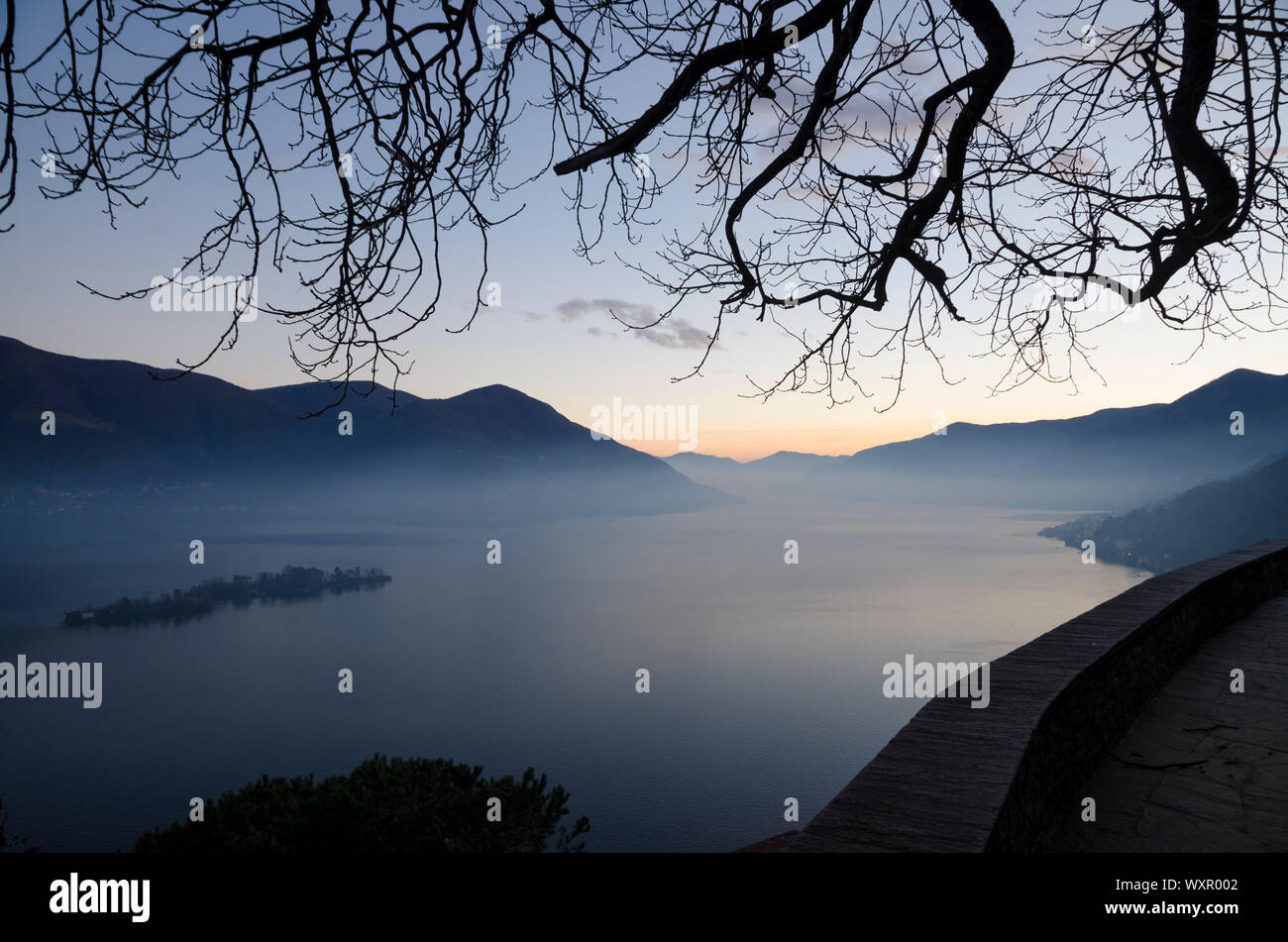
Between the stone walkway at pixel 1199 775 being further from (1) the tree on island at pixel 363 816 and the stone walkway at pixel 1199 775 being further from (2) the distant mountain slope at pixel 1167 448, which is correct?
(2) the distant mountain slope at pixel 1167 448

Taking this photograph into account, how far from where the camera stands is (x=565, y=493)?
19062cm

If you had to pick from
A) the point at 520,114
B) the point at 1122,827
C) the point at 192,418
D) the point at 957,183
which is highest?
the point at 192,418

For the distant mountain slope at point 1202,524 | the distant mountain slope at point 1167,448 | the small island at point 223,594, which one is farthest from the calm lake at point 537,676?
the distant mountain slope at point 1167,448

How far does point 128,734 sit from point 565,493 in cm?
14041

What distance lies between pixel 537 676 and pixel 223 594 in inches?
1786

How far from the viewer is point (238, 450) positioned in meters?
154

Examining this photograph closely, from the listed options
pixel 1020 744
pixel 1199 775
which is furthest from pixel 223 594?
pixel 1020 744

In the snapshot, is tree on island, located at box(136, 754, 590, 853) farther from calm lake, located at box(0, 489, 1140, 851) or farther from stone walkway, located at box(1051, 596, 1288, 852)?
calm lake, located at box(0, 489, 1140, 851)

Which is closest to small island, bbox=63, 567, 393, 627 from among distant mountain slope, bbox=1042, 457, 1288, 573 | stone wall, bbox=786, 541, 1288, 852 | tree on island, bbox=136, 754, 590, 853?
tree on island, bbox=136, 754, 590, 853

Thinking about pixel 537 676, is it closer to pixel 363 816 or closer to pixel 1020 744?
pixel 363 816

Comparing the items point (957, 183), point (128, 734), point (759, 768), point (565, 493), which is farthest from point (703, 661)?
point (565, 493)
